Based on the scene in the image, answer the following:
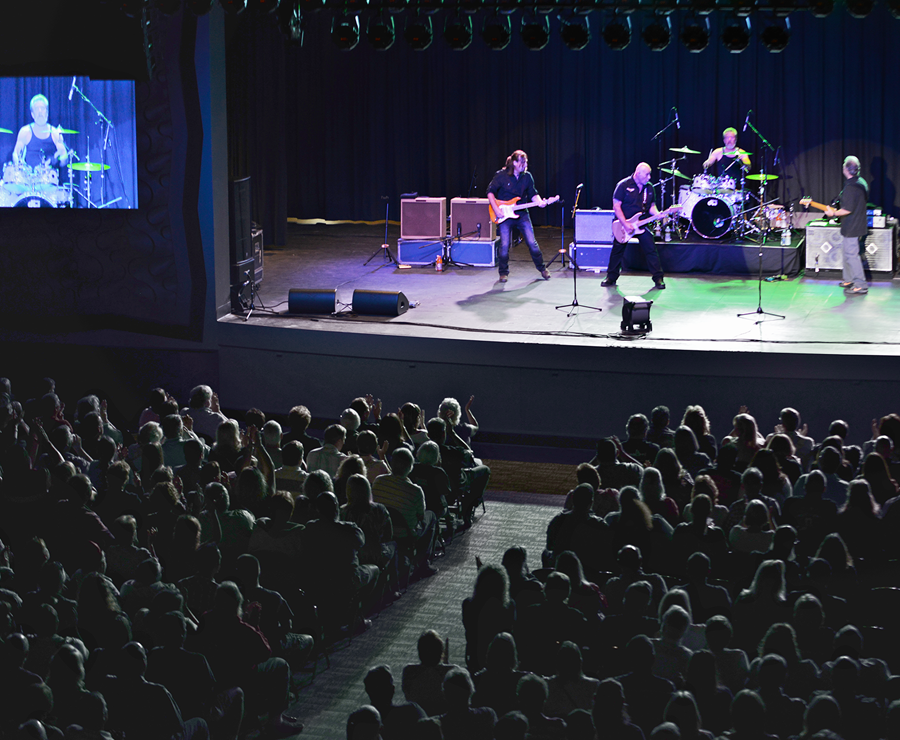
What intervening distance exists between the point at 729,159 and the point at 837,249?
219cm

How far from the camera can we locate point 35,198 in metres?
11.4

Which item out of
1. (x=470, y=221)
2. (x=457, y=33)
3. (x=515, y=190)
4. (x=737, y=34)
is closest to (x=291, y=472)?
(x=457, y=33)

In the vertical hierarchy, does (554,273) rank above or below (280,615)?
above

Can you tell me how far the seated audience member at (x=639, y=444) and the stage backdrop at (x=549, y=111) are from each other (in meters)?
8.95

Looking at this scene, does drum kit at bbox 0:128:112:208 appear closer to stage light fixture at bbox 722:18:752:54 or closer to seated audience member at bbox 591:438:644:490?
stage light fixture at bbox 722:18:752:54

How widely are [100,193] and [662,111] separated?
8.39 meters

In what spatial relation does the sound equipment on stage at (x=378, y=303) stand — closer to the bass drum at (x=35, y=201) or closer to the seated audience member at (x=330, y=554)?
the bass drum at (x=35, y=201)

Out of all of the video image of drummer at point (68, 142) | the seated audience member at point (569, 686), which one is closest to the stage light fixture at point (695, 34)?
the video image of drummer at point (68, 142)

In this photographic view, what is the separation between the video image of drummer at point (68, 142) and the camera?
11023 mm

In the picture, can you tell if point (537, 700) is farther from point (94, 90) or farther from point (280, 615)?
point (94, 90)

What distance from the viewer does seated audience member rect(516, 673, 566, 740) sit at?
401 cm

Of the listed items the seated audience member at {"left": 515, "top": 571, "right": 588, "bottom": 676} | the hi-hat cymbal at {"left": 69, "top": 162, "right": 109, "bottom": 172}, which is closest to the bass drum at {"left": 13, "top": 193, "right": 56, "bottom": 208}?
the hi-hat cymbal at {"left": 69, "top": 162, "right": 109, "bottom": 172}

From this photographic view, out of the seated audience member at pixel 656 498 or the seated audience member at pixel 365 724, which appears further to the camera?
the seated audience member at pixel 656 498

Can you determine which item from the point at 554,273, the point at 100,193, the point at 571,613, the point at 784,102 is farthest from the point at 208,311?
the point at 784,102
